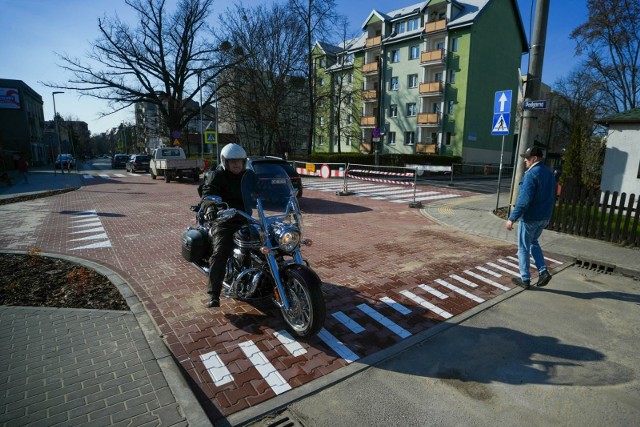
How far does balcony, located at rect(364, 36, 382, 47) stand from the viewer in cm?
4033

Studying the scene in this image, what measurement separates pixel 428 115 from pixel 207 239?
117 feet

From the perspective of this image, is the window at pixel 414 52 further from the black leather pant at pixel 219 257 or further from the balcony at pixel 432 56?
the black leather pant at pixel 219 257

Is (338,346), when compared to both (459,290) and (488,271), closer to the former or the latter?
(459,290)

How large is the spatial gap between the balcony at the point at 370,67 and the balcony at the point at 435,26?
7101 millimetres

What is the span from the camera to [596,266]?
19.7ft

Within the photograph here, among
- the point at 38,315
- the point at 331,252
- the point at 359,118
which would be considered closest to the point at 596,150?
the point at 331,252

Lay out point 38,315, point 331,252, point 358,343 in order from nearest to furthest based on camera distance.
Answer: point 358,343
point 38,315
point 331,252

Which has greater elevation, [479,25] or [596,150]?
[479,25]

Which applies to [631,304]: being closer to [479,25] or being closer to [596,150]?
[596,150]

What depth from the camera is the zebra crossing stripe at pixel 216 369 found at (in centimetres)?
294

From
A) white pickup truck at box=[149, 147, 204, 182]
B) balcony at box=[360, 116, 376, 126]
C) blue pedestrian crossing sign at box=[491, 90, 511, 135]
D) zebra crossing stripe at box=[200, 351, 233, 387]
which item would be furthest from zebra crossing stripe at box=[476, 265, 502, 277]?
balcony at box=[360, 116, 376, 126]

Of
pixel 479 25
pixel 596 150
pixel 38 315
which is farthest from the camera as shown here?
pixel 479 25

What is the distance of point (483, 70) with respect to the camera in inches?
1395

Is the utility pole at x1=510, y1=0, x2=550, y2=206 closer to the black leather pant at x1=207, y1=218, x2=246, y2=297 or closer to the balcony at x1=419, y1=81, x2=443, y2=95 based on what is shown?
the black leather pant at x1=207, y1=218, x2=246, y2=297
